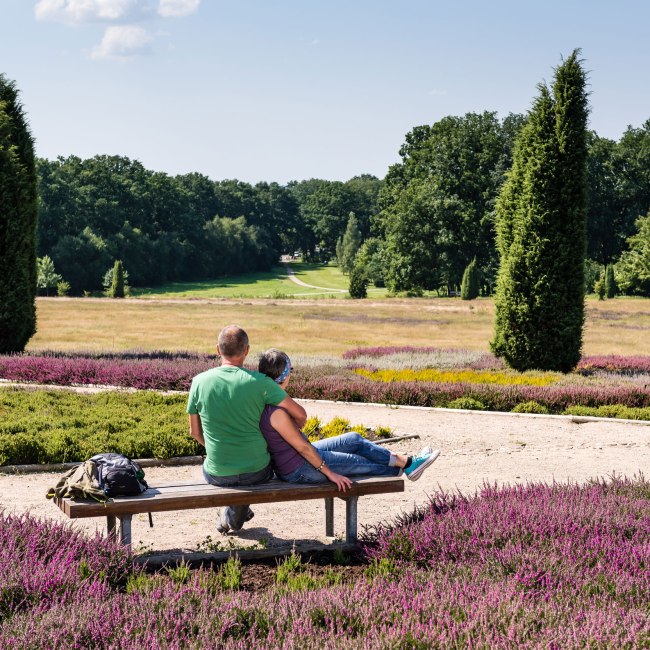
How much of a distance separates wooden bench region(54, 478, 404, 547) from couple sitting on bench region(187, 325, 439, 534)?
0.37 feet

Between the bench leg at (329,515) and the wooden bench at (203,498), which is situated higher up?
the wooden bench at (203,498)

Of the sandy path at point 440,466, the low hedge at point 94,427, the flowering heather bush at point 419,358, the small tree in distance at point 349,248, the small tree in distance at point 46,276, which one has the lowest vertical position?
the sandy path at point 440,466

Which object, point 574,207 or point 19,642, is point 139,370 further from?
point 19,642

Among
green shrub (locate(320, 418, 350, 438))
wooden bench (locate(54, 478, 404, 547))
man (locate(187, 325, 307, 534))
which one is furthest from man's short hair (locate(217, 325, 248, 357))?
green shrub (locate(320, 418, 350, 438))

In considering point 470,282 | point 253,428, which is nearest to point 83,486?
point 253,428

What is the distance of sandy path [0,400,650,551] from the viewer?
6.73 meters

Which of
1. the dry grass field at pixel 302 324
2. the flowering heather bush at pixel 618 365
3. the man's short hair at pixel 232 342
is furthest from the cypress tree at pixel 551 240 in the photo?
the man's short hair at pixel 232 342

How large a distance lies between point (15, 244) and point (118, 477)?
14950 millimetres

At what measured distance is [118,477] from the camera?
5.44 meters

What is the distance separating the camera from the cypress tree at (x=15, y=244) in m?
18.8

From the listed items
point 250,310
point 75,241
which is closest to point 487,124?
point 250,310

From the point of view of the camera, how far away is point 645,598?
4.22 m

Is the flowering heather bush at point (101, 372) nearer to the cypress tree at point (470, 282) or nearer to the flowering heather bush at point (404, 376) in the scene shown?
the flowering heather bush at point (404, 376)

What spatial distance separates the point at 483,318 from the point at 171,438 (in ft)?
97.7
